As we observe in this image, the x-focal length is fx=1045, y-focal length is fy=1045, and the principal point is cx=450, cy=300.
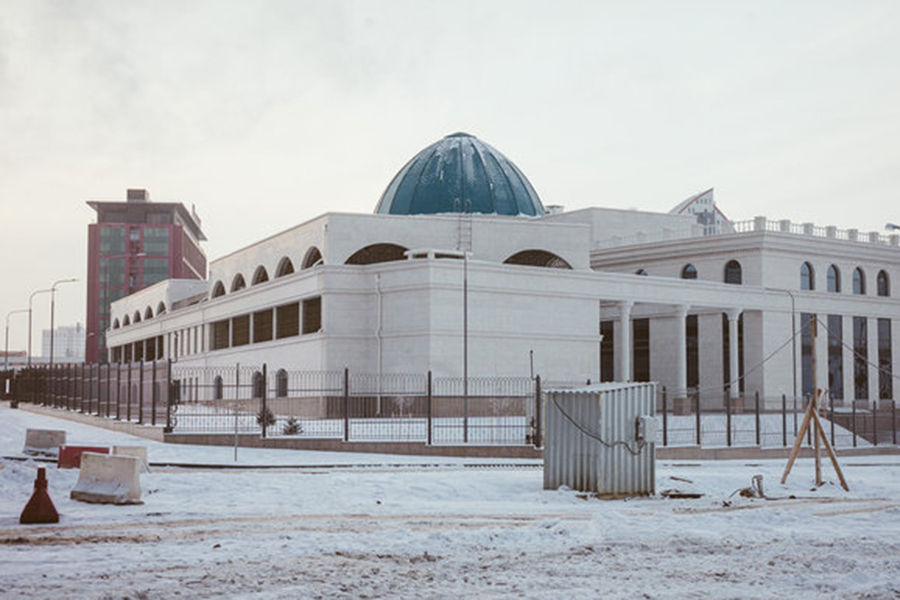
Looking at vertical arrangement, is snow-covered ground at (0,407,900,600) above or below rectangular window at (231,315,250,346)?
below

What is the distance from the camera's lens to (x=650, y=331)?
65875 millimetres

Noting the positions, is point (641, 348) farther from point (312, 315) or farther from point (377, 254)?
point (312, 315)

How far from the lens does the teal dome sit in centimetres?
6544

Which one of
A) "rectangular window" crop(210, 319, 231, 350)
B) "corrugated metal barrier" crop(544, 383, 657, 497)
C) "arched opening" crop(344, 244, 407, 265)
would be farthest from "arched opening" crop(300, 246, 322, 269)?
"corrugated metal barrier" crop(544, 383, 657, 497)

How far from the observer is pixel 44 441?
27.0m

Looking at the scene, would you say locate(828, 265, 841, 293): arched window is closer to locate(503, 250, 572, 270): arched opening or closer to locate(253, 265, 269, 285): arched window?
locate(503, 250, 572, 270): arched opening

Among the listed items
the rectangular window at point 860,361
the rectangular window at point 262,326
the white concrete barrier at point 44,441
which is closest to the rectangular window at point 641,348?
the rectangular window at point 860,361

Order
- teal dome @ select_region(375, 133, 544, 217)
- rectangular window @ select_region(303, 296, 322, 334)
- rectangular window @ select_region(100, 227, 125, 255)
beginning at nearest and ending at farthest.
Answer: rectangular window @ select_region(303, 296, 322, 334), teal dome @ select_region(375, 133, 544, 217), rectangular window @ select_region(100, 227, 125, 255)

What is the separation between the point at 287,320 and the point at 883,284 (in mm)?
40549

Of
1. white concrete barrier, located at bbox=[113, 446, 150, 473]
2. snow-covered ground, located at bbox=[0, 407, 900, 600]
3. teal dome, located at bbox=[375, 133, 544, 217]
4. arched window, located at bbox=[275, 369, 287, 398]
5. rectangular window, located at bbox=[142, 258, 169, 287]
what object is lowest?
snow-covered ground, located at bbox=[0, 407, 900, 600]

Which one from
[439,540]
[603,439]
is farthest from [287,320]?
[439,540]

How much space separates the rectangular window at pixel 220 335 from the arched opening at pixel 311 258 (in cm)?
1002

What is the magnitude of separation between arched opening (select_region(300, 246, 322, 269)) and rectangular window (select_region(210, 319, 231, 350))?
10.0 m

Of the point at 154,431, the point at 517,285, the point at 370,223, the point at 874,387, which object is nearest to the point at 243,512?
the point at 154,431
